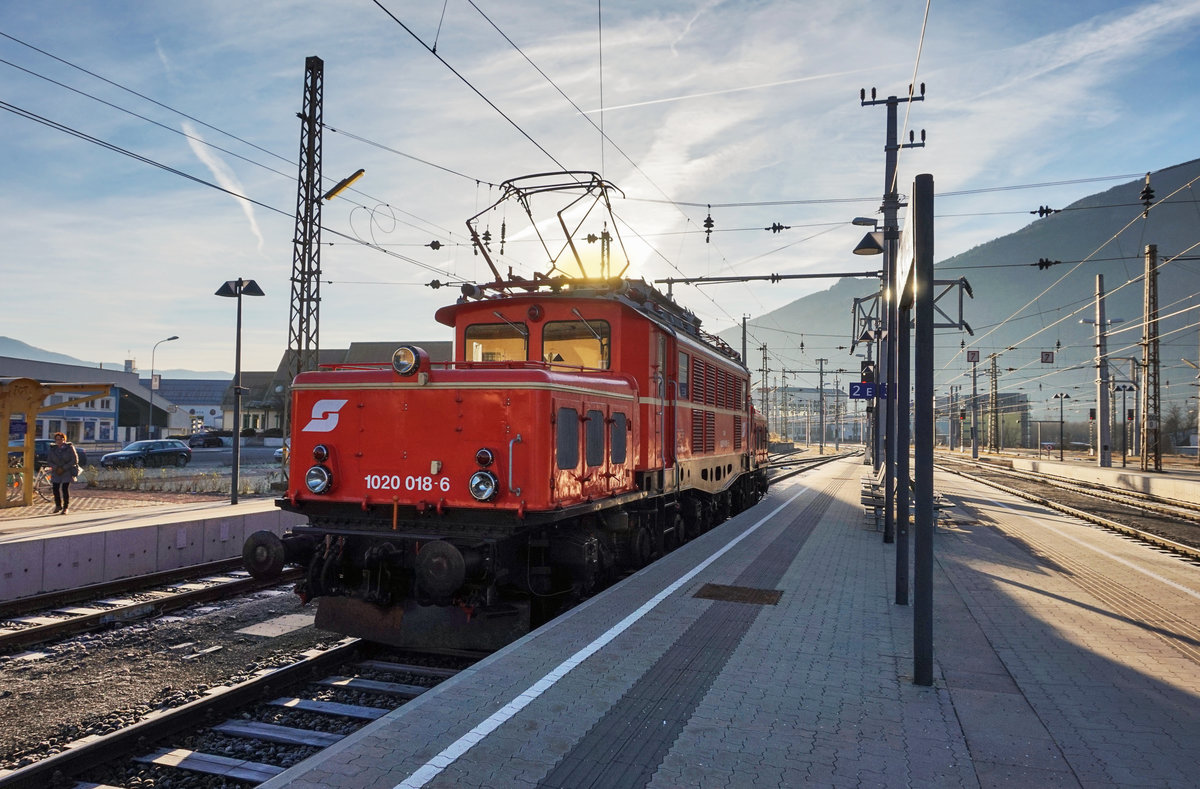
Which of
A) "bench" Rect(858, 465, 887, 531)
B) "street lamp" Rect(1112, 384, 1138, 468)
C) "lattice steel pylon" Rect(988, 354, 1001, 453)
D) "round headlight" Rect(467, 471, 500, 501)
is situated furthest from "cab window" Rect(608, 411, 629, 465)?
"lattice steel pylon" Rect(988, 354, 1001, 453)

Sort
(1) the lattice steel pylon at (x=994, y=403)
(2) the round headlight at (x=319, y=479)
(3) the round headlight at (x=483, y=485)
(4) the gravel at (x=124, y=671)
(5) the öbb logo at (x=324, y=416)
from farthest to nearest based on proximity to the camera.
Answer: (1) the lattice steel pylon at (x=994, y=403), (5) the öbb logo at (x=324, y=416), (2) the round headlight at (x=319, y=479), (3) the round headlight at (x=483, y=485), (4) the gravel at (x=124, y=671)

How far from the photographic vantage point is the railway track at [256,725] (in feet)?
15.1

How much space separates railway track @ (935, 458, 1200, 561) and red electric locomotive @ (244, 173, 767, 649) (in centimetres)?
1107

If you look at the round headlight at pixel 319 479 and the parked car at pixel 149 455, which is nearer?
the round headlight at pixel 319 479

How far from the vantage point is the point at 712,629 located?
23.0 ft

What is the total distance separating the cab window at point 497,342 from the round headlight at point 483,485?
2.51 metres

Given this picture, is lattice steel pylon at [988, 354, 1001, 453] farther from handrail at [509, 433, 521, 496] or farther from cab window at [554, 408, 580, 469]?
handrail at [509, 433, 521, 496]

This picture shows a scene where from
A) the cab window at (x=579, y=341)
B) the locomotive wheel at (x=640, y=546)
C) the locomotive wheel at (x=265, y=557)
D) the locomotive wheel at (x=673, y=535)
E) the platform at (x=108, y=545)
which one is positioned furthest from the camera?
the locomotive wheel at (x=673, y=535)

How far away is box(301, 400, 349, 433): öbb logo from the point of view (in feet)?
23.5

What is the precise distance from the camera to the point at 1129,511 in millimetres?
20656

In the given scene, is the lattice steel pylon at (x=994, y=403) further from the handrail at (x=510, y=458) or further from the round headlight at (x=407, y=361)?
the round headlight at (x=407, y=361)

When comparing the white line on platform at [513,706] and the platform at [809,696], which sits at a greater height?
the white line on platform at [513,706]

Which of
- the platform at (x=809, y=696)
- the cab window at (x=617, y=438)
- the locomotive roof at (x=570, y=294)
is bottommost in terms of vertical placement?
the platform at (x=809, y=696)

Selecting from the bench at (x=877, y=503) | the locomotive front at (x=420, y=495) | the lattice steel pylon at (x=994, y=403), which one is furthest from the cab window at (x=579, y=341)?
the lattice steel pylon at (x=994, y=403)
